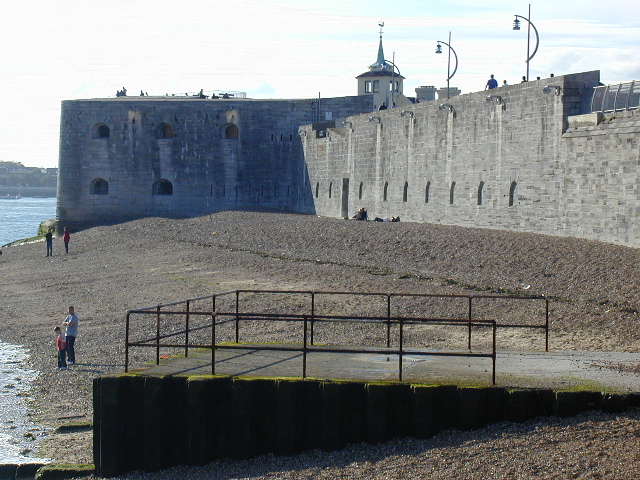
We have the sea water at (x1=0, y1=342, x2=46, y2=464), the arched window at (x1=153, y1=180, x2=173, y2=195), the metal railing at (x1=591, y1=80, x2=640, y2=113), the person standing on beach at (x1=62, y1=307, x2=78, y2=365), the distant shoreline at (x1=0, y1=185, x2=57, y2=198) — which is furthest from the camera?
the distant shoreline at (x1=0, y1=185, x2=57, y2=198)

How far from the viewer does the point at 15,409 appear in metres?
13.5

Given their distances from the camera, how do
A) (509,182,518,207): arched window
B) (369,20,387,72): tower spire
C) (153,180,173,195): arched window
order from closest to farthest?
(509,182,518,207): arched window, (153,180,173,195): arched window, (369,20,387,72): tower spire

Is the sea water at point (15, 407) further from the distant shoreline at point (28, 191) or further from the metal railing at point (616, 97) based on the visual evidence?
the distant shoreline at point (28, 191)

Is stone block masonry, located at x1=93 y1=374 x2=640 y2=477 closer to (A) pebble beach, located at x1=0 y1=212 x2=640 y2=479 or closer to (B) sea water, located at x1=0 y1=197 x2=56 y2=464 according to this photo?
(A) pebble beach, located at x1=0 y1=212 x2=640 y2=479

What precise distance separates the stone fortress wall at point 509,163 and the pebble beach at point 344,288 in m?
0.80

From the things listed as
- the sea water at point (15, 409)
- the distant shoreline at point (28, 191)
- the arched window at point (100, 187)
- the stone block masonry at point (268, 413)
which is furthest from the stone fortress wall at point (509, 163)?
the distant shoreline at point (28, 191)

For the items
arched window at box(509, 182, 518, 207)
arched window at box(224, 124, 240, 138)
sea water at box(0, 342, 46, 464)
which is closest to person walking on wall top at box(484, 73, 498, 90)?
arched window at box(509, 182, 518, 207)

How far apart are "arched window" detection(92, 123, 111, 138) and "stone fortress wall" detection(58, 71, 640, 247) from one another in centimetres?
8

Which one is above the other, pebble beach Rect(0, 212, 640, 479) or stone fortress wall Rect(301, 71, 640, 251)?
stone fortress wall Rect(301, 71, 640, 251)

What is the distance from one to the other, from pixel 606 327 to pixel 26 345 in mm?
11244

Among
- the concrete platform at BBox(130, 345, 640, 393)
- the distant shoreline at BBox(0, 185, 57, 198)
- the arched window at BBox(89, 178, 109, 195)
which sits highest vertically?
the arched window at BBox(89, 178, 109, 195)

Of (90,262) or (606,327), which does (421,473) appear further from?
(90,262)

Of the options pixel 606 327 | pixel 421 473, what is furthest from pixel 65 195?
pixel 421 473

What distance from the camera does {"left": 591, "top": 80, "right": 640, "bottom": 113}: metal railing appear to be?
1877 cm
